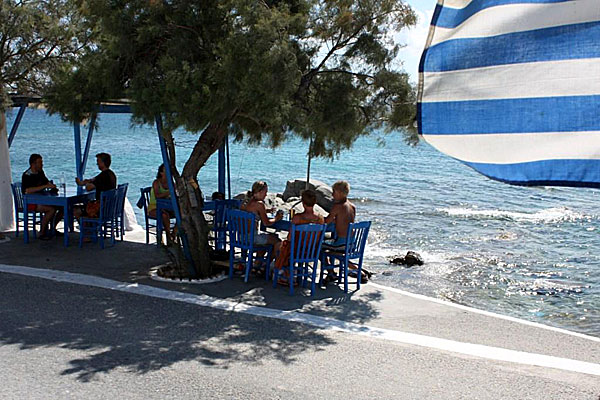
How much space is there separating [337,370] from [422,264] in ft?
31.8

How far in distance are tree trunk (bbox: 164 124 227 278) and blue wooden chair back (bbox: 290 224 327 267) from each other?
1.29m

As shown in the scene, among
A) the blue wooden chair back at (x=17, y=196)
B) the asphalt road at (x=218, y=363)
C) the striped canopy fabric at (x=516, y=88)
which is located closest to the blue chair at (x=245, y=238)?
the asphalt road at (x=218, y=363)

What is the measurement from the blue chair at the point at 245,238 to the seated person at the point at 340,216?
81cm

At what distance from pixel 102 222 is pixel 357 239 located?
410cm

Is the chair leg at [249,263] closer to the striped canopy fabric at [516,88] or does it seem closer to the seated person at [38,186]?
the seated person at [38,186]

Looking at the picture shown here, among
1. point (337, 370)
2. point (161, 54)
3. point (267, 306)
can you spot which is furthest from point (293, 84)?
point (337, 370)

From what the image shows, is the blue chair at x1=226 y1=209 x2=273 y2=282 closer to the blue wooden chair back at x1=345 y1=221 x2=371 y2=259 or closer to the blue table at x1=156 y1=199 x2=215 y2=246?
the blue wooden chair back at x1=345 y1=221 x2=371 y2=259

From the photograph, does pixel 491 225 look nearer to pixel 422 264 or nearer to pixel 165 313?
pixel 422 264

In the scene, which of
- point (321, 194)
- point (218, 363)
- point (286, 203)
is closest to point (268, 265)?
point (218, 363)

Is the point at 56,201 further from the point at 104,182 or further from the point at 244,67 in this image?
the point at 244,67

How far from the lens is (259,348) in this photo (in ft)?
21.9

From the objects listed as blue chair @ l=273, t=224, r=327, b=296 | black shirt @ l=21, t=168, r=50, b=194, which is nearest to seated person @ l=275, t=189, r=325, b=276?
blue chair @ l=273, t=224, r=327, b=296

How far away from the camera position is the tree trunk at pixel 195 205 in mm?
9414

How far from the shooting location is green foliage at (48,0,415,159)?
7.95 meters
